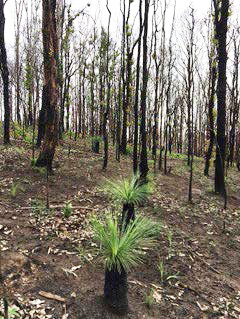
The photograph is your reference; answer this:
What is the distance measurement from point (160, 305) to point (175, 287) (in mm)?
509

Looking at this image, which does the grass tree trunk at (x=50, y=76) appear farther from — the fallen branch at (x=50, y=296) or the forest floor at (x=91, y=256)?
the fallen branch at (x=50, y=296)

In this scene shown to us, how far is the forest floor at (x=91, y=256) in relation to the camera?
3.19 meters

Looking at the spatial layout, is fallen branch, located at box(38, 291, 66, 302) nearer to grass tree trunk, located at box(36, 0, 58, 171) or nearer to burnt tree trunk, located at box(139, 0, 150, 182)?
burnt tree trunk, located at box(139, 0, 150, 182)

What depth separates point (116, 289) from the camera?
9.93 ft

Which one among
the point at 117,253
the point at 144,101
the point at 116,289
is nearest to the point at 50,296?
the point at 116,289

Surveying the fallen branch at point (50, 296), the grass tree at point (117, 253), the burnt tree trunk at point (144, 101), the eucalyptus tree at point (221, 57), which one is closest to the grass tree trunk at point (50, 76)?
the burnt tree trunk at point (144, 101)

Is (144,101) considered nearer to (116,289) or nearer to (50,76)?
(50,76)

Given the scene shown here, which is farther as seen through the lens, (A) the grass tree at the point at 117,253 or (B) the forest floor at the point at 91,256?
(B) the forest floor at the point at 91,256

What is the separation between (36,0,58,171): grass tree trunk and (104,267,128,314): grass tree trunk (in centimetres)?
487

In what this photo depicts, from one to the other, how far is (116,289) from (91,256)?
3.80ft

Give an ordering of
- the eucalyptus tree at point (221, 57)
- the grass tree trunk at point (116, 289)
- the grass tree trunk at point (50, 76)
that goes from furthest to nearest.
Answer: the eucalyptus tree at point (221, 57) < the grass tree trunk at point (50, 76) < the grass tree trunk at point (116, 289)

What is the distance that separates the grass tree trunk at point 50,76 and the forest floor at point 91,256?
73 centimetres

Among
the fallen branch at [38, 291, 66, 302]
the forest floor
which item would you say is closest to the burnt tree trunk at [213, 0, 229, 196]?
the forest floor

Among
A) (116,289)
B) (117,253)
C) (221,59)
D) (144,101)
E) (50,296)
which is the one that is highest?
(221,59)
